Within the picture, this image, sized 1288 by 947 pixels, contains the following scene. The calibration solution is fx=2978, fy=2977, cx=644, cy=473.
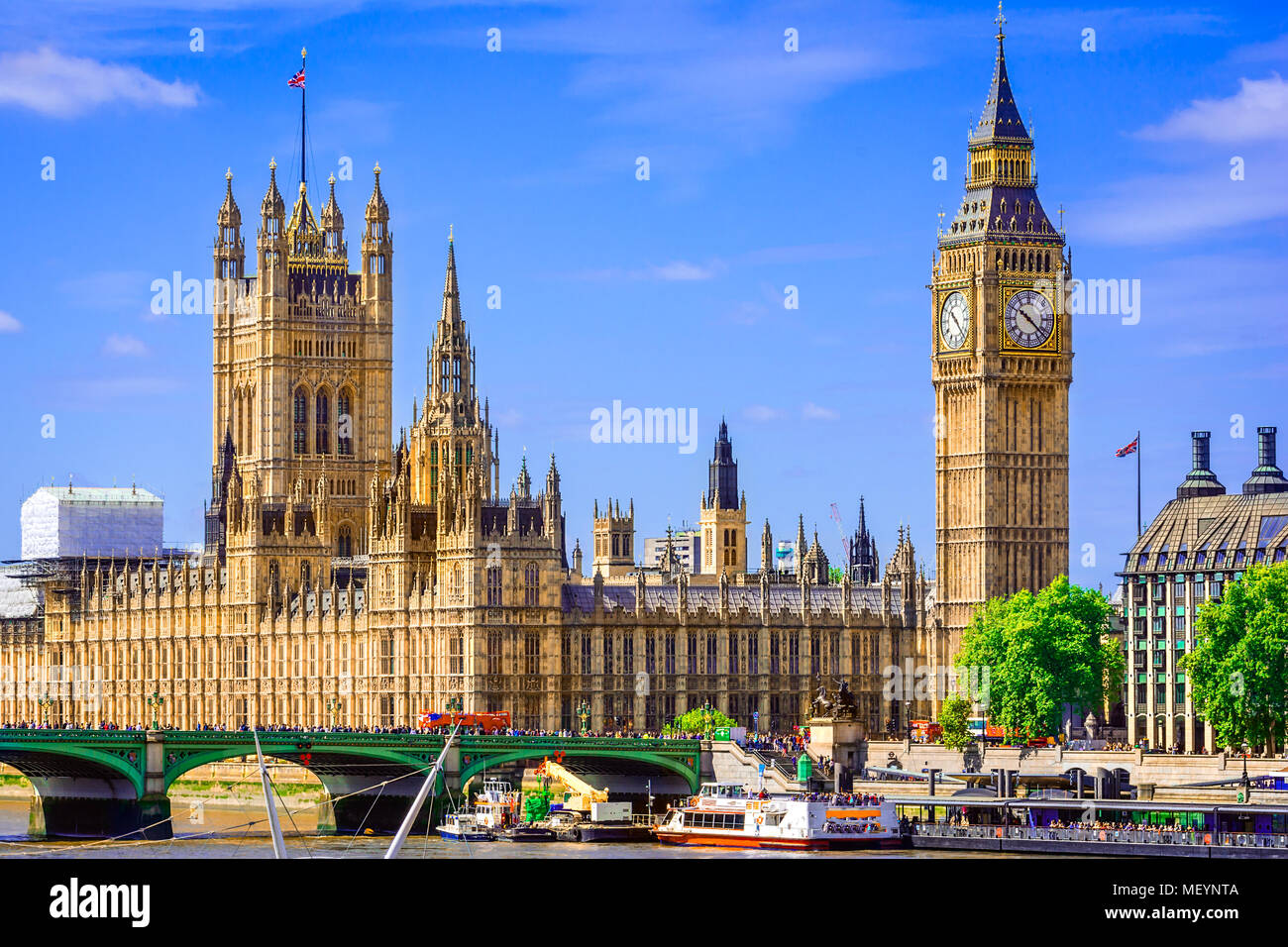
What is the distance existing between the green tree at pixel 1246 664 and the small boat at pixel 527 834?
33436mm

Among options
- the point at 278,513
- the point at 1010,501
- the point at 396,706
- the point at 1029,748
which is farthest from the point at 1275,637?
the point at 278,513

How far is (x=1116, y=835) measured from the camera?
110750 mm

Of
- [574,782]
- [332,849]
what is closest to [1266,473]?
[574,782]

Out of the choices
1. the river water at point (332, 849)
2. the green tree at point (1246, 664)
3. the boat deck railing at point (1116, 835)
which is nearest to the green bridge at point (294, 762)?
the river water at point (332, 849)

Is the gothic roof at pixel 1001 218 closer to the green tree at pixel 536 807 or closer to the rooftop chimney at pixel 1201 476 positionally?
the rooftop chimney at pixel 1201 476

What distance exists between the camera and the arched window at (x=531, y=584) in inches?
6521

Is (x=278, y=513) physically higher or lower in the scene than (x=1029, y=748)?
higher

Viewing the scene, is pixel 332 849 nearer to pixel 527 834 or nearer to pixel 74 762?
pixel 527 834

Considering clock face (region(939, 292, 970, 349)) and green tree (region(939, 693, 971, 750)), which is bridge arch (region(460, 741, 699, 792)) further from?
clock face (region(939, 292, 970, 349))

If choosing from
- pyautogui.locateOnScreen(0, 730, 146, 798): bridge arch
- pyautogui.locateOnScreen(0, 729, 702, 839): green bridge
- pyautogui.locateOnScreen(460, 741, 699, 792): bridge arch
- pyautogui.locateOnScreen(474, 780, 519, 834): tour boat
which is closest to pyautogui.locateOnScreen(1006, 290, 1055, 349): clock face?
pyautogui.locateOnScreen(0, 729, 702, 839): green bridge
